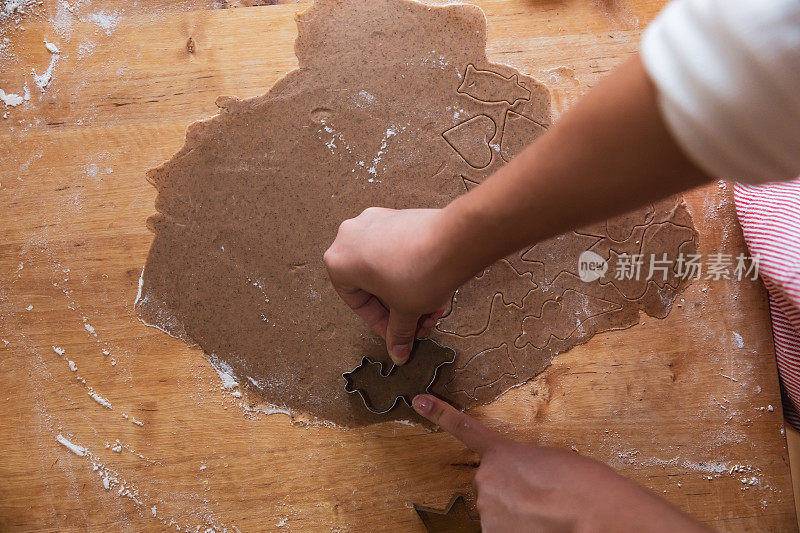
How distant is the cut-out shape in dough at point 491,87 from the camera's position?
3.57ft

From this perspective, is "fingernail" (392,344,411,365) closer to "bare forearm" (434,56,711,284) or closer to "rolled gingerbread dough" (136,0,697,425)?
"rolled gingerbread dough" (136,0,697,425)

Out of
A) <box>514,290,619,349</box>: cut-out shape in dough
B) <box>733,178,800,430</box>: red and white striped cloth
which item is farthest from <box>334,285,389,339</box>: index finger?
<box>733,178,800,430</box>: red and white striped cloth

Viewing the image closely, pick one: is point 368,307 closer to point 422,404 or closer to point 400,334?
point 400,334

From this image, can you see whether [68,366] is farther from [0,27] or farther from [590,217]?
[590,217]

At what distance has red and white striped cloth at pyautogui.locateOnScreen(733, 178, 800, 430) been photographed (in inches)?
37.8

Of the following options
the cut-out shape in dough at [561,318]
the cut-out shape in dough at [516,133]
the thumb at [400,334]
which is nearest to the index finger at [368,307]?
the thumb at [400,334]

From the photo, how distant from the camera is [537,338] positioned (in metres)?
1.04

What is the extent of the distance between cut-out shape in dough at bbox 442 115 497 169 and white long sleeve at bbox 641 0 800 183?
24.5 inches

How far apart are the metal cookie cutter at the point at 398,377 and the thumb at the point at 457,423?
4 centimetres

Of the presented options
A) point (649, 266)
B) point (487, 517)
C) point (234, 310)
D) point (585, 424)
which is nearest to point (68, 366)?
point (234, 310)

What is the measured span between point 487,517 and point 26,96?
116 cm

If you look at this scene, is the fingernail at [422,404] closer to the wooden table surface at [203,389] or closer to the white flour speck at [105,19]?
the wooden table surface at [203,389]

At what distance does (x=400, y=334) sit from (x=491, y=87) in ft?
1.72

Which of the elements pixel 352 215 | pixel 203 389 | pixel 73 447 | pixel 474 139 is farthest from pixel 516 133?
pixel 73 447
